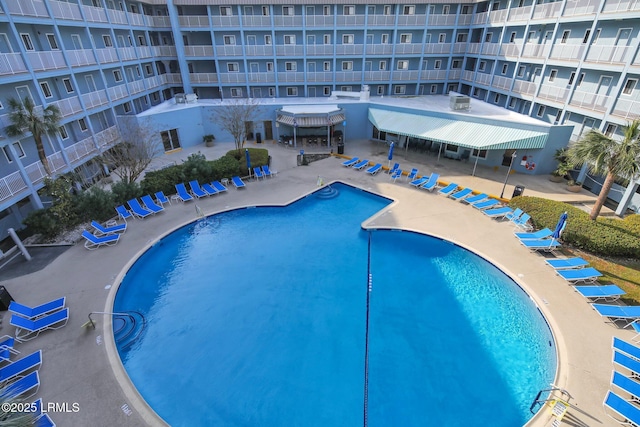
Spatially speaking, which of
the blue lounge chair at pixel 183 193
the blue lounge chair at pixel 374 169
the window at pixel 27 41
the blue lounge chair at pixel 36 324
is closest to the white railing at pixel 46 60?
the window at pixel 27 41

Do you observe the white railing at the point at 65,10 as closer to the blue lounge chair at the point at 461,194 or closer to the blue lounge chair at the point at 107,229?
the blue lounge chair at the point at 107,229

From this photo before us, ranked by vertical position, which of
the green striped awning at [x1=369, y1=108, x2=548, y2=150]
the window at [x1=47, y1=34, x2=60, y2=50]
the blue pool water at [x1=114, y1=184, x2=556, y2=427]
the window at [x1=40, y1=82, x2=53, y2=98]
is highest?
the window at [x1=47, y1=34, x2=60, y2=50]

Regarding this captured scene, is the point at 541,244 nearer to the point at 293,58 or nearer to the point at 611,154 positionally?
the point at 611,154

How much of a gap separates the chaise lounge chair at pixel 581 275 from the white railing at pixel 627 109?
10356 millimetres

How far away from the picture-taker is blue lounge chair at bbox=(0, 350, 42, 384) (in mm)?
9672

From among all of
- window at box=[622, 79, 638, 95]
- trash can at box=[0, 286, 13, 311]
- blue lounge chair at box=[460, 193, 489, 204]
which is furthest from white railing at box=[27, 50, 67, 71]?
window at box=[622, 79, 638, 95]

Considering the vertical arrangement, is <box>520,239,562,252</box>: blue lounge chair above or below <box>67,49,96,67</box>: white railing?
below

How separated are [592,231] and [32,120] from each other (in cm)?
2796

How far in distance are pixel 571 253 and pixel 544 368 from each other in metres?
7.42

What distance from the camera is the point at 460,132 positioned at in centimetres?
2292

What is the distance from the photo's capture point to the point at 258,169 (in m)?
23.5

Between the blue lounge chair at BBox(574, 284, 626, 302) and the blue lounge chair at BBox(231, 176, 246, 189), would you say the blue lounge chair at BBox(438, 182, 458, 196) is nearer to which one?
the blue lounge chair at BBox(574, 284, 626, 302)

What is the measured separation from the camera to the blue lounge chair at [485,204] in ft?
62.7

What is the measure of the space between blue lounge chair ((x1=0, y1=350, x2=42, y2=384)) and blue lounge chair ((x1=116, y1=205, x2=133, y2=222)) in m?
9.24
